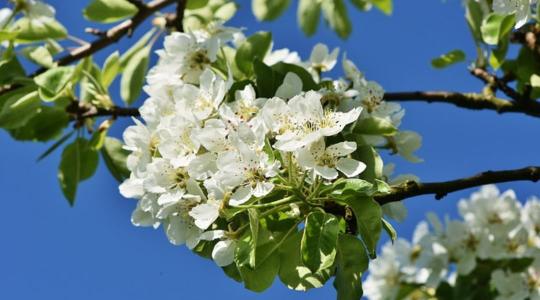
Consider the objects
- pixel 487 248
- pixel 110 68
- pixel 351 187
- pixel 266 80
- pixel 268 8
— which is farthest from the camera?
pixel 268 8

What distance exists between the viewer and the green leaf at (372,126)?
156 centimetres

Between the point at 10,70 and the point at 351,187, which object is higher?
the point at 351,187

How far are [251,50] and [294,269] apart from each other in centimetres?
63

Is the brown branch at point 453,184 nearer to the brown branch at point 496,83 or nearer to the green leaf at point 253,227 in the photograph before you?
the green leaf at point 253,227

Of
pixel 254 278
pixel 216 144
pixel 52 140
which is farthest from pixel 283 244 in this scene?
pixel 52 140

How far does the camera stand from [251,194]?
1.26m

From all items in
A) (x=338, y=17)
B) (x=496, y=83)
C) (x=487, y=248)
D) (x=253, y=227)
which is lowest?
(x=487, y=248)

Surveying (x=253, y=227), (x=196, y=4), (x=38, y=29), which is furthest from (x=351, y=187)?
(x=38, y=29)

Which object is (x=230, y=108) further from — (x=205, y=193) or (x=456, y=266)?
(x=456, y=266)

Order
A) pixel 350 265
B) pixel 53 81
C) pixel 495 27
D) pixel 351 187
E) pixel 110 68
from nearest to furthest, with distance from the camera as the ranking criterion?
pixel 351 187 < pixel 350 265 < pixel 495 27 < pixel 53 81 < pixel 110 68

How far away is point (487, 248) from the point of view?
2.24 meters

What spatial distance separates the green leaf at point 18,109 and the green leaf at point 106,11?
266 millimetres

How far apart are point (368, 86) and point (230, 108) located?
382 mm

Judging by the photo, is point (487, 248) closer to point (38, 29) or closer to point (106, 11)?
point (106, 11)
